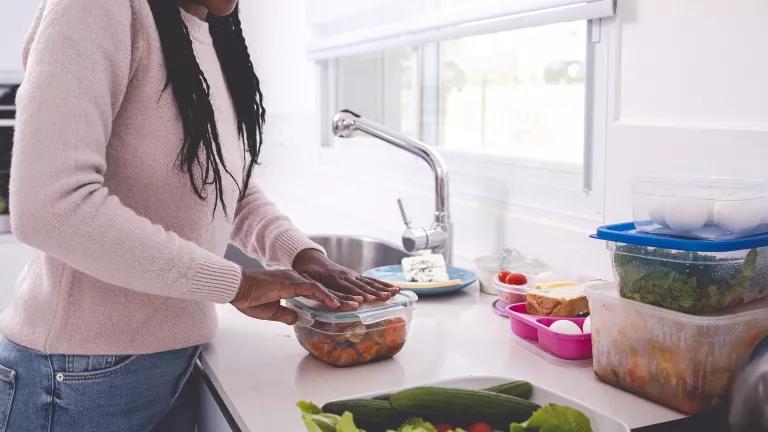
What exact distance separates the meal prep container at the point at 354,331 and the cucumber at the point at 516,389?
0.23 m

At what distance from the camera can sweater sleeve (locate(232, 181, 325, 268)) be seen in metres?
1.38

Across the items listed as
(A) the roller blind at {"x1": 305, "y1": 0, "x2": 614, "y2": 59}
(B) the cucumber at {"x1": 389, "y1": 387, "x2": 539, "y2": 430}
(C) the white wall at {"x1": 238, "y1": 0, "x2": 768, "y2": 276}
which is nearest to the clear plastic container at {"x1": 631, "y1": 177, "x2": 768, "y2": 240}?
(C) the white wall at {"x1": 238, "y1": 0, "x2": 768, "y2": 276}

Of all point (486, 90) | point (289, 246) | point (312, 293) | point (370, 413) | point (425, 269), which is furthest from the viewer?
point (486, 90)

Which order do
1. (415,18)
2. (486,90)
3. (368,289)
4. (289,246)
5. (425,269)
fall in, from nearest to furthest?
(368,289) → (289,246) → (425,269) → (415,18) → (486,90)

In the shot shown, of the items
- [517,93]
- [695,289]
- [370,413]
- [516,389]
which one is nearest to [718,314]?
[695,289]

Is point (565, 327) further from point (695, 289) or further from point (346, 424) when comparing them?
point (346, 424)

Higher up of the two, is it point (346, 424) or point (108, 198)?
point (108, 198)

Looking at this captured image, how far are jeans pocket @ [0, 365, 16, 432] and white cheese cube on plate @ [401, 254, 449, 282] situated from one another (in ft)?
2.55

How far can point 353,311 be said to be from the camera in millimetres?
1176

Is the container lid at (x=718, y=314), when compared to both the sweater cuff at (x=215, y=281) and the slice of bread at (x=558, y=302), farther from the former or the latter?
the sweater cuff at (x=215, y=281)

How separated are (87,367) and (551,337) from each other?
65 cm

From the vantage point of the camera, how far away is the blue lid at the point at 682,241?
93 cm

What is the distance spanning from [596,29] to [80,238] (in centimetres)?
99

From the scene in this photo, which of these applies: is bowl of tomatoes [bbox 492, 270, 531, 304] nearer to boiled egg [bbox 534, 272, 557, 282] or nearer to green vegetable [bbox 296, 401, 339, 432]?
boiled egg [bbox 534, 272, 557, 282]
